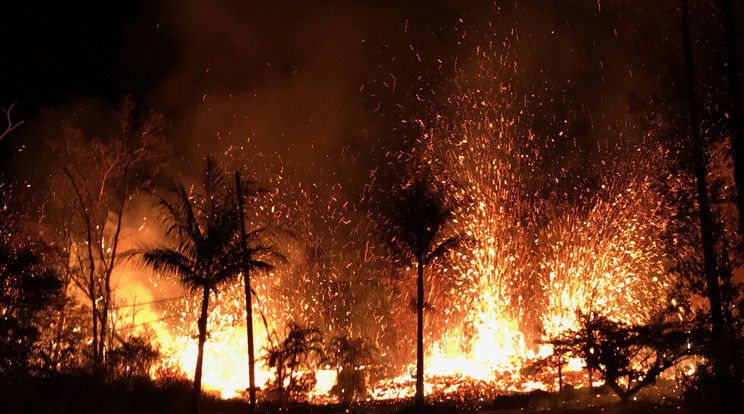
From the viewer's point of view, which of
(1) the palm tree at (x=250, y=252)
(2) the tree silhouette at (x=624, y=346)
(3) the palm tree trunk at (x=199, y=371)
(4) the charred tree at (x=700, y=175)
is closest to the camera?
(4) the charred tree at (x=700, y=175)

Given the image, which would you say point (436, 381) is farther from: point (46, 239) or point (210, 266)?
point (46, 239)

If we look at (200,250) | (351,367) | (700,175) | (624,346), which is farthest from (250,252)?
(700,175)

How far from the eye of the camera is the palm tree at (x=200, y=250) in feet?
60.3

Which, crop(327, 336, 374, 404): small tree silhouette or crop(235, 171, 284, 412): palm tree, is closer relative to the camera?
crop(235, 171, 284, 412): palm tree

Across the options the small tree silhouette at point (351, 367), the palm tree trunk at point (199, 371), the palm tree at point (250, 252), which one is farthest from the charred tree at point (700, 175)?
the small tree silhouette at point (351, 367)

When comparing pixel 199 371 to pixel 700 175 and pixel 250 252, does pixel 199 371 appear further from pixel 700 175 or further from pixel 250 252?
pixel 700 175

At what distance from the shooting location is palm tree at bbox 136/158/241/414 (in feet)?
60.3

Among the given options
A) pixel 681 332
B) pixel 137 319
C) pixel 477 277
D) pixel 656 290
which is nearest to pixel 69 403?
pixel 681 332

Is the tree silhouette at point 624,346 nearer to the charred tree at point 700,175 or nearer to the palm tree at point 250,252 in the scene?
the charred tree at point 700,175

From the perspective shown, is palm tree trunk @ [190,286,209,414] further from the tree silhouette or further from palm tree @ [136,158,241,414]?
Result: the tree silhouette

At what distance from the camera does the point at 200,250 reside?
60.3ft

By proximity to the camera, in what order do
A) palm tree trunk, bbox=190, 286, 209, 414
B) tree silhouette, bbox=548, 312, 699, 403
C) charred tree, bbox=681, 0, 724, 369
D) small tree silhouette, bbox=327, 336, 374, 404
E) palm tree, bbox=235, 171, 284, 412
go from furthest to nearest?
small tree silhouette, bbox=327, 336, 374, 404
palm tree, bbox=235, 171, 284, 412
palm tree trunk, bbox=190, 286, 209, 414
tree silhouette, bbox=548, 312, 699, 403
charred tree, bbox=681, 0, 724, 369

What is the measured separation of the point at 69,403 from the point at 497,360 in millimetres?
22724

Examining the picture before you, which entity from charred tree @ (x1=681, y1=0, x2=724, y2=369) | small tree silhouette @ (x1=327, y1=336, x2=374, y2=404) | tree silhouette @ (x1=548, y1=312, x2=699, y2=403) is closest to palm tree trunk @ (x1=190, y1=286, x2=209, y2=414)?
tree silhouette @ (x1=548, y1=312, x2=699, y2=403)
